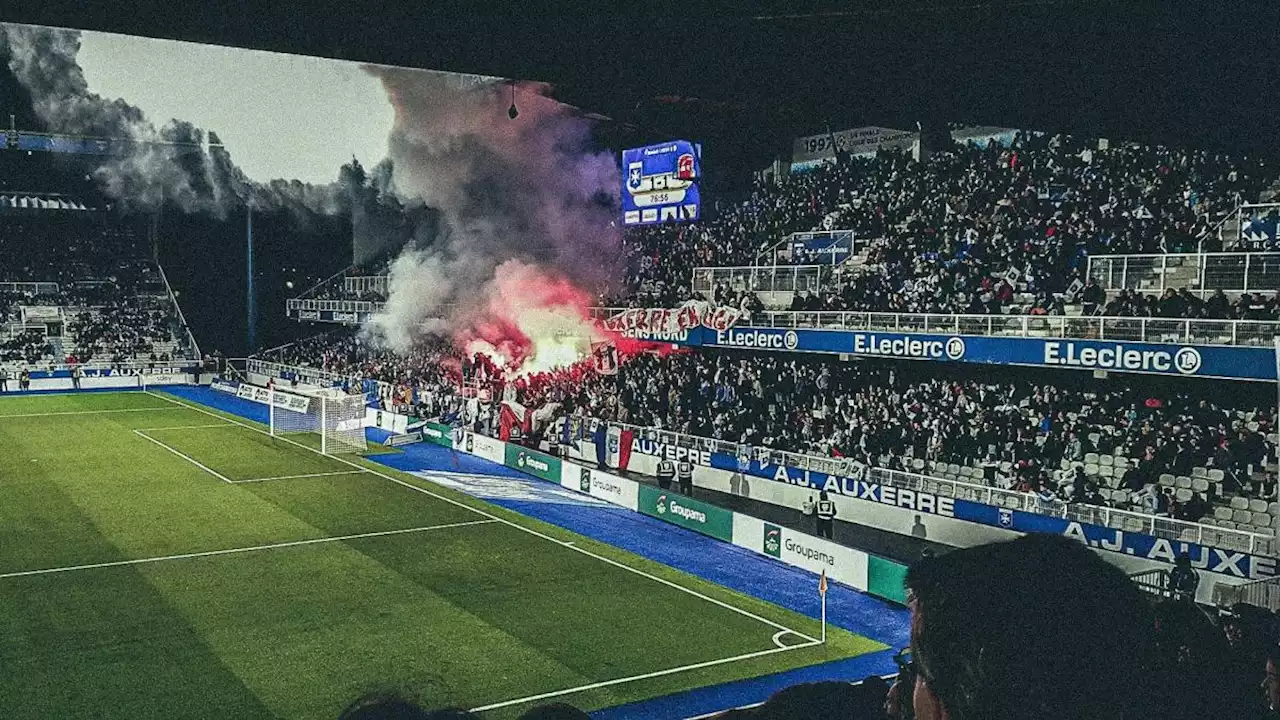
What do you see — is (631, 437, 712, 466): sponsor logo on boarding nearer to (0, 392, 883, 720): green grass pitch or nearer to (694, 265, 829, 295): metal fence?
(0, 392, 883, 720): green grass pitch

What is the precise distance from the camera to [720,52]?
12.3 metres

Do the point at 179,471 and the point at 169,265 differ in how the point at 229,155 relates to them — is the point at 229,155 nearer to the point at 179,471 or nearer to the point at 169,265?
the point at 169,265

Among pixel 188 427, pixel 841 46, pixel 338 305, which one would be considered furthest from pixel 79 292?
pixel 841 46

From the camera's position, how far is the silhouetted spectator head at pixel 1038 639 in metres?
2.15

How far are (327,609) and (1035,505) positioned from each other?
13.6 meters

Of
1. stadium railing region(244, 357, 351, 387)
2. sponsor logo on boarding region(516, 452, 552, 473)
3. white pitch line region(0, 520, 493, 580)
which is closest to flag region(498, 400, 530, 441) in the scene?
sponsor logo on boarding region(516, 452, 552, 473)

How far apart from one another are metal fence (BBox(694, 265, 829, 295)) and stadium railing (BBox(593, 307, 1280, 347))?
2680 mm

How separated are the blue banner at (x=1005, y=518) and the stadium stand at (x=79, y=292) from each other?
44879 mm

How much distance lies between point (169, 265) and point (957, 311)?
5695cm

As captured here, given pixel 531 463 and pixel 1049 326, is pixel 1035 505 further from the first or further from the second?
pixel 531 463

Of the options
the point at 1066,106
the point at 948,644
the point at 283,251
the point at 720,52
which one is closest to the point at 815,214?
the point at 1066,106

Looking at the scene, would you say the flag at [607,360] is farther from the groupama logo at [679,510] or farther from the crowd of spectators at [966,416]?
the groupama logo at [679,510]

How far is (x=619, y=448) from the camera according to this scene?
31562 mm

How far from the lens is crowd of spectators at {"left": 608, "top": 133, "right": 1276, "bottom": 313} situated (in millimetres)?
23812
